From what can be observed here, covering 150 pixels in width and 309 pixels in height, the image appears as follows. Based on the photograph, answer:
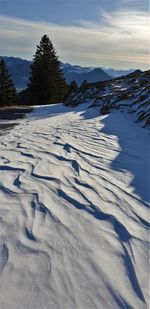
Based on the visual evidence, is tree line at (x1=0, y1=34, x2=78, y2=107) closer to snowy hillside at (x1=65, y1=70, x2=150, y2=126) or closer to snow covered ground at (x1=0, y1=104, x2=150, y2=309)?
snowy hillside at (x1=65, y1=70, x2=150, y2=126)

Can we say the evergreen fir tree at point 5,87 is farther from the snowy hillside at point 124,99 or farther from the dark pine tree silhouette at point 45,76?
the snowy hillside at point 124,99

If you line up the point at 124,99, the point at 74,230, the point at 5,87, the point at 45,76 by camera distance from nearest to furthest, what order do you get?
the point at 74,230 < the point at 124,99 < the point at 45,76 < the point at 5,87

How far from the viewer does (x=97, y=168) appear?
5.22 meters

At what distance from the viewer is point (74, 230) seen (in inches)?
124

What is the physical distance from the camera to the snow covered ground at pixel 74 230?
2.33 metres

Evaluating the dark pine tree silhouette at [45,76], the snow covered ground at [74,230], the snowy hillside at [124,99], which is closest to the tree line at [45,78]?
the dark pine tree silhouette at [45,76]

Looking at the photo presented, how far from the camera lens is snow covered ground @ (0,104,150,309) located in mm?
2330

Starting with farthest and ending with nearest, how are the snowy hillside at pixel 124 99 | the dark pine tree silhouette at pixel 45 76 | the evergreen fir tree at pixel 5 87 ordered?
the evergreen fir tree at pixel 5 87 → the dark pine tree silhouette at pixel 45 76 → the snowy hillside at pixel 124 99

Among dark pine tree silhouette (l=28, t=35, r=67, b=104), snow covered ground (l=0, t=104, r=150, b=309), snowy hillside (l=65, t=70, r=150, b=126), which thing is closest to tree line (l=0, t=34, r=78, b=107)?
dark pine tree silhouette (l=28, t=35, r=67, b=104)

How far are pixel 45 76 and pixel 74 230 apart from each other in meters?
33.2

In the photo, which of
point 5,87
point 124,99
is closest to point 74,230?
point 124,99

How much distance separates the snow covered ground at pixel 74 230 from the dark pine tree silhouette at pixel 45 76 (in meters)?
29.4

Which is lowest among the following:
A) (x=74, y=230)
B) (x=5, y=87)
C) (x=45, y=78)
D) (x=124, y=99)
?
(x=74, y=230)

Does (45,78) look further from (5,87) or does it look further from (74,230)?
(74,230)
